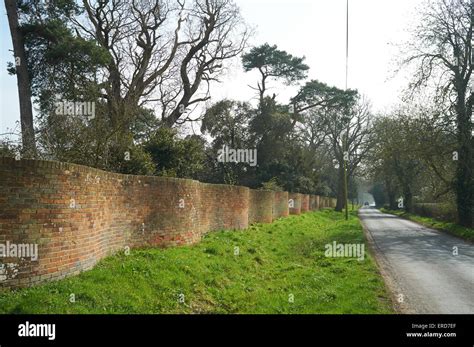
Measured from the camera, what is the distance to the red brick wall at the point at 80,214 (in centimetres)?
693

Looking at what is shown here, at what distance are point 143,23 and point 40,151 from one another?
18.2 m

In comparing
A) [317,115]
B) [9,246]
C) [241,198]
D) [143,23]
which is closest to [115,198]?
[9,246]

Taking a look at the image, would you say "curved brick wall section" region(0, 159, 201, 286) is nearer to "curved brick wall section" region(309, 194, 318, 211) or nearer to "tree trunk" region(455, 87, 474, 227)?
"tree trunk" region(455, 87, 474, 227)

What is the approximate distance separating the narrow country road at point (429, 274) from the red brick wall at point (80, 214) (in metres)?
6.00

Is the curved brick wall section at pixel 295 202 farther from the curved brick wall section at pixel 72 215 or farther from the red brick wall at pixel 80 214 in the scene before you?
the curved brick wall section at pixel 72 215

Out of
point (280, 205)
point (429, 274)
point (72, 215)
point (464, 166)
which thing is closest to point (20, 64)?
point (72, 215)

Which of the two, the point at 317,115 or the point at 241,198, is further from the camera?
the point at 317,115

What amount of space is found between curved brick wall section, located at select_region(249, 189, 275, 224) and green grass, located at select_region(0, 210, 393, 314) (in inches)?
335

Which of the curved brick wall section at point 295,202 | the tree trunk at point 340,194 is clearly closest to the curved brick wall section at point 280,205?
the curved brick wall section at point 295,202

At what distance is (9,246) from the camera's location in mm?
6715

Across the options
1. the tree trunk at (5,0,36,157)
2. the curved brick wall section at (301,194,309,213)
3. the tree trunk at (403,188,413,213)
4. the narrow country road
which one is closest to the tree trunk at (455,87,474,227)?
the narrow country road

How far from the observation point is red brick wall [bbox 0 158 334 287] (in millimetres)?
6926
